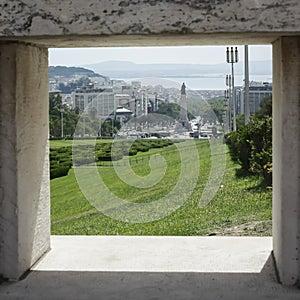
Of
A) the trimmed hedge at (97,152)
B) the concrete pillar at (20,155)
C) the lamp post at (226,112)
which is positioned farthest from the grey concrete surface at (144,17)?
the lamp post at (226,112)

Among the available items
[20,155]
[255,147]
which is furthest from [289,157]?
[255,147]

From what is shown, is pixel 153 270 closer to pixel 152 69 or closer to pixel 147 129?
pixel 147 129

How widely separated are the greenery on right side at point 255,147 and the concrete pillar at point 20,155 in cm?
605

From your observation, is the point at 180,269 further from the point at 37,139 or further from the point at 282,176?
the point at 37,139

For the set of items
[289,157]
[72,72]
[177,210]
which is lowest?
[177,210]

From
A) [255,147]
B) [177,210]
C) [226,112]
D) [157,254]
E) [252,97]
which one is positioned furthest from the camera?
[252,97]

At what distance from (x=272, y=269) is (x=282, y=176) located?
3.37 ft

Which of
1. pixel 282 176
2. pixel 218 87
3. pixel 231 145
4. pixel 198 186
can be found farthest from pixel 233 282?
pixel 231 145

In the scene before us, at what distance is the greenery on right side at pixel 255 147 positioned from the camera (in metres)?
11.1

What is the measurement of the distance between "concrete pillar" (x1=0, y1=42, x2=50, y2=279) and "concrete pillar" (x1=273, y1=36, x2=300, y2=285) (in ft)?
6.40

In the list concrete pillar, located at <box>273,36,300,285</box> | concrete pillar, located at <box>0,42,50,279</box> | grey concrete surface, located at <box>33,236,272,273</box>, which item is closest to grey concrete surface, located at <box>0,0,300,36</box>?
concrete pillar, located at <box>273,36,300,285</box>

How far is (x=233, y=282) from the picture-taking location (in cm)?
501

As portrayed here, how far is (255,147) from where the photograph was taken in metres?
11.6

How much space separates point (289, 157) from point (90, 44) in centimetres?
182
